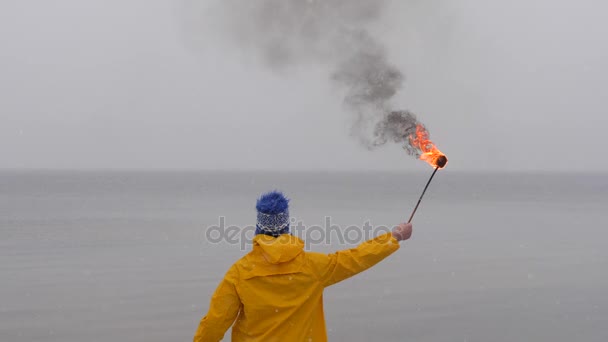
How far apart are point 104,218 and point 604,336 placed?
29485 millimetres

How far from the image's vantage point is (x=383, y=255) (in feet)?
11.2

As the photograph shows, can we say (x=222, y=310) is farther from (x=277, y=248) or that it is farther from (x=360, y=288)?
(x=360, y=288)

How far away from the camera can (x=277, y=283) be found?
326 cm

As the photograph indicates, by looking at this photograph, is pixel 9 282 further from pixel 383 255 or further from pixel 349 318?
pixel 383 255

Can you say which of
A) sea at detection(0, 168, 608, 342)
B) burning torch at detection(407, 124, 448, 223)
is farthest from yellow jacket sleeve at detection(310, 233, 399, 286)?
sea at detection(0, 168, 608, 342)

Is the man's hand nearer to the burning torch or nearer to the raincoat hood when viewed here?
the burning torch

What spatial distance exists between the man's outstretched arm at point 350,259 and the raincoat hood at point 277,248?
Answer: 123 mm

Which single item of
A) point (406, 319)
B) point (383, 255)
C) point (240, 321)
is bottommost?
point (240, 321)

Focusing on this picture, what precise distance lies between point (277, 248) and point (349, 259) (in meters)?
0.39

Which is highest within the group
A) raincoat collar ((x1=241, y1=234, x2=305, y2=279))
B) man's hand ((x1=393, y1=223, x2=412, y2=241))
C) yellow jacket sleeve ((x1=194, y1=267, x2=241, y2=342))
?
man's hand ((x1=393, y1=223, x2=412, y2=241))

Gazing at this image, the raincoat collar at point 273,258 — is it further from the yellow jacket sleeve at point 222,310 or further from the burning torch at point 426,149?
the burning torch at point 426,149

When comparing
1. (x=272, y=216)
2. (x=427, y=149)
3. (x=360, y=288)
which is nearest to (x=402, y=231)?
(x=272, y=216)

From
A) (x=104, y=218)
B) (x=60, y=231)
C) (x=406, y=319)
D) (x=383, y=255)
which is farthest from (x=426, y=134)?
(x=104, y=218)

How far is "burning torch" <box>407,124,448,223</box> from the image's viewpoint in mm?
4078
